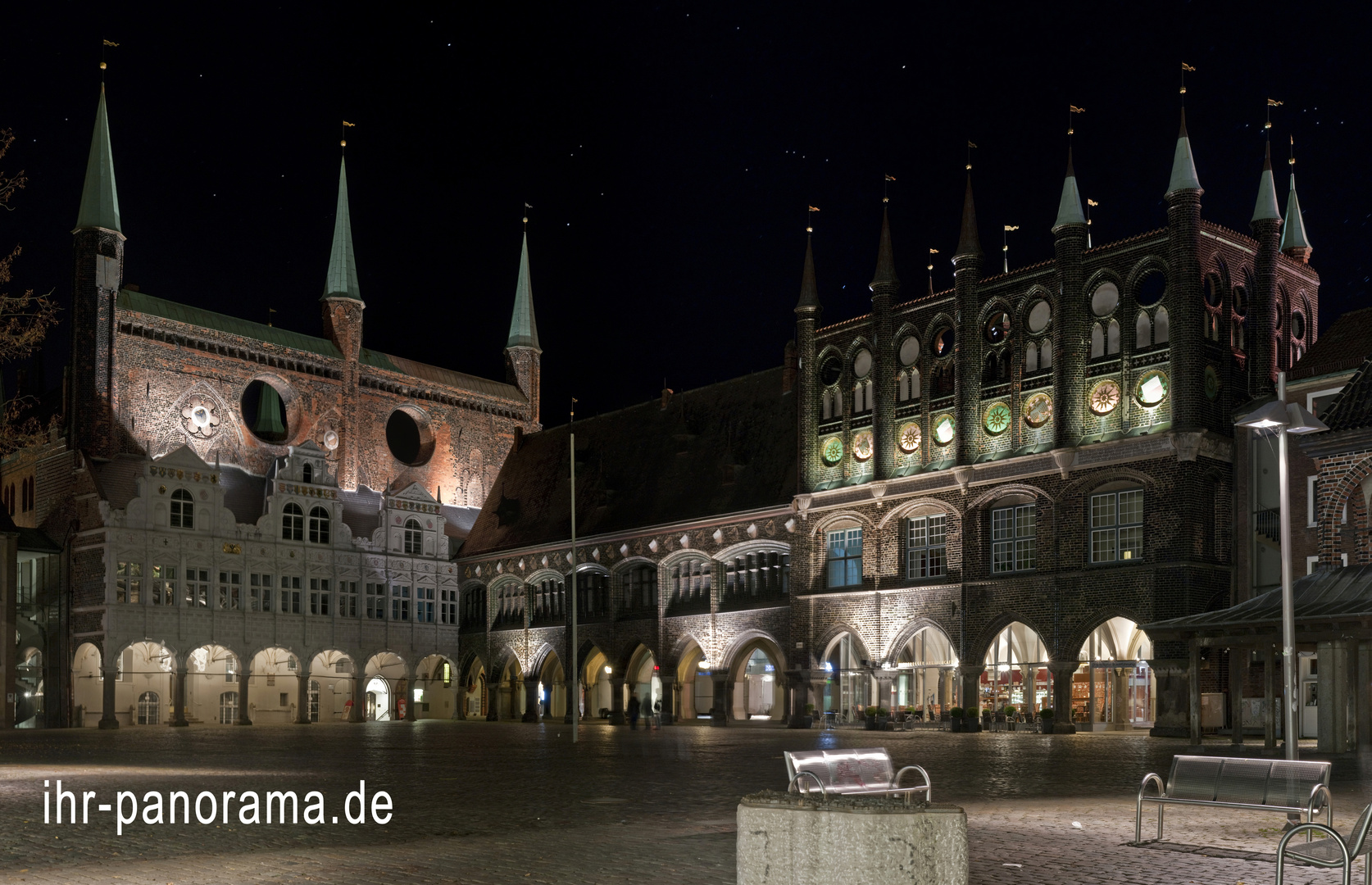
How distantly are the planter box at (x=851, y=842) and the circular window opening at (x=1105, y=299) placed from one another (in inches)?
1567

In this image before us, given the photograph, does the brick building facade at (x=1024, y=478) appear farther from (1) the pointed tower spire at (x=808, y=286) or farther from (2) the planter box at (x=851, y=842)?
(2) the planter box at (x=851, y=842)

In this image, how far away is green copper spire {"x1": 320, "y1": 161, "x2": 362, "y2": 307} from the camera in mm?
73000

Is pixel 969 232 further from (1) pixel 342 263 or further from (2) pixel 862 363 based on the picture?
(1) pixel 342 263

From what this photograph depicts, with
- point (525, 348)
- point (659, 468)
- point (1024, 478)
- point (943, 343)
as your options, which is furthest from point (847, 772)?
point (525, 348)

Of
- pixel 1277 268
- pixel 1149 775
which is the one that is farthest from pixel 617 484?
pixel 1149 775

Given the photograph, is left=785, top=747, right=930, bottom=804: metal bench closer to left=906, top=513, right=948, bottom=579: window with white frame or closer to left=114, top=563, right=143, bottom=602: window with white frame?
left=906, top=513, right=948, bottom=579: window with white frame

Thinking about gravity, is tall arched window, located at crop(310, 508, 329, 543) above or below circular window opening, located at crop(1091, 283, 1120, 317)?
below

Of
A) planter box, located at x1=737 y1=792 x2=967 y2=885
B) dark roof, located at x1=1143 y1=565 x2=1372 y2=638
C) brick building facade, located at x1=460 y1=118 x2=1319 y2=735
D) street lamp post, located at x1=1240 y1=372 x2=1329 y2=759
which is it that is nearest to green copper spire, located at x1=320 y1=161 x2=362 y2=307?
brick building facade, located at x1=460 y1=118 x2=1319 y2=735

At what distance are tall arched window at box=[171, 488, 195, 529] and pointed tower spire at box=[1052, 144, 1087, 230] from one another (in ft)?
130

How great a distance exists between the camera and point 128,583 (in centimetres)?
5962

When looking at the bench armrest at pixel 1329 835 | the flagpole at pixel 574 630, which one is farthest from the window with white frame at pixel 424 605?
the bench armrest at pixel 1329 835

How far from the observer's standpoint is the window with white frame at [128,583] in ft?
194

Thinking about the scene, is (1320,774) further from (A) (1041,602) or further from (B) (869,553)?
(B) (869,553)

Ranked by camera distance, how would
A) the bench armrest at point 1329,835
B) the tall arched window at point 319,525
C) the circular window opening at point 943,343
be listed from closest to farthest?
the bench armrest at point 1329,835
the circular window opening at point 943,343
the tall arched window at point 319,525
